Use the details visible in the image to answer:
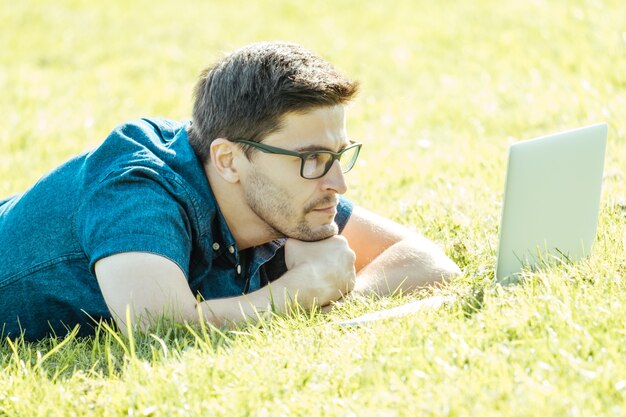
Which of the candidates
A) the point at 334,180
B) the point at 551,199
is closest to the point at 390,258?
the point at 334,180

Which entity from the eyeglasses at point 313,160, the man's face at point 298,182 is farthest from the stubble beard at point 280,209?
the eyeglasses at point 313,160

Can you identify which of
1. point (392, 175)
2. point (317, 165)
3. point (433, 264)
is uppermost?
point (317, 165)

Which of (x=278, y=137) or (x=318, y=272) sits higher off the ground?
(x=278, y=137)

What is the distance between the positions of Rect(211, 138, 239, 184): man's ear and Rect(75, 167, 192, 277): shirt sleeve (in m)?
0.29

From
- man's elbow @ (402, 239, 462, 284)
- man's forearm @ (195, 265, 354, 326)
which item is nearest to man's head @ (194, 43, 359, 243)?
man's forearm @ (195, 265, 354, 326)

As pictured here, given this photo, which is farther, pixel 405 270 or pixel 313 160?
pixel 405 270

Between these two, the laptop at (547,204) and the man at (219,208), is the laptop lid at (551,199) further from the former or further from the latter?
the man at (219,208)

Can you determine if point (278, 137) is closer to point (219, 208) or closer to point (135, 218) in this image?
point (219, 208)

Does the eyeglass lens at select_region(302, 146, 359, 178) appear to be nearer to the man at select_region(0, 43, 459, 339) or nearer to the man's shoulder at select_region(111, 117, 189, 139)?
the man at select_region(0, 43, 459, 339)

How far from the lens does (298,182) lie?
4.05 meters

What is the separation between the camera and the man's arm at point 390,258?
424 cm

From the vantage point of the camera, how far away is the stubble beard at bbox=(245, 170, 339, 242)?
410 centimetres

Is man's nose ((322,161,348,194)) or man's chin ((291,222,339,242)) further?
man's chin ((291,222,339,242))

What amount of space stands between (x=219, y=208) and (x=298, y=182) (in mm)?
390
